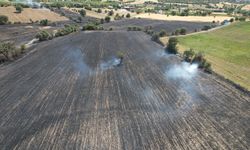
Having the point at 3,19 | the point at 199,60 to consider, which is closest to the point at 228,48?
the point at 199,60

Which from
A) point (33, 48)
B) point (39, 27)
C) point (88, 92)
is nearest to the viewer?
point (88, 92)

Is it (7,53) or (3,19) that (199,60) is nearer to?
(7,53)

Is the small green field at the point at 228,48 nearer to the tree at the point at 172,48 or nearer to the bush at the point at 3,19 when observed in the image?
the tree at the point at 172,48

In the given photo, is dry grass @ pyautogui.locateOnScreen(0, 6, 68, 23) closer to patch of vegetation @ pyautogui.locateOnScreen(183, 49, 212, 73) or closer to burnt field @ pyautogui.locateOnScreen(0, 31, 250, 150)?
burnt field @ pyautogui.locateOnScreen(0, 31, 250, 150)

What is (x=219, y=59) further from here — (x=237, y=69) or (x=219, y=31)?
(x=219, y=31)

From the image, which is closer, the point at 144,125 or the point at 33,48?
the point at 144,125

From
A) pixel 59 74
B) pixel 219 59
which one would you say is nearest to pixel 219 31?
pixel 219 59

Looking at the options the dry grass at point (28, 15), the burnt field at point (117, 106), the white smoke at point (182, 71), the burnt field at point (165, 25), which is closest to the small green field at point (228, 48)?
the white smoke at point (182, 71)
